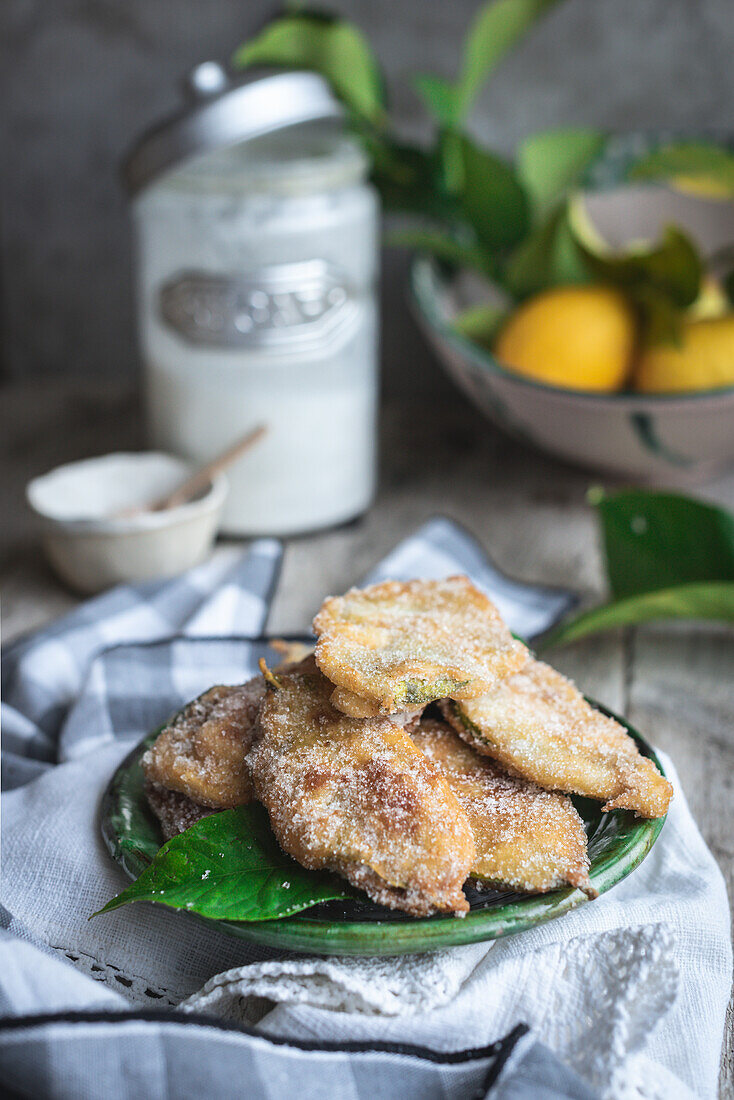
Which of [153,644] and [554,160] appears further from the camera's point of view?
[554,160]

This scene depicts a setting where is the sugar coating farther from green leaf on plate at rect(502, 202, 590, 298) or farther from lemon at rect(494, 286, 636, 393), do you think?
green leaf on plate at rect(502, 202, 590, 298)

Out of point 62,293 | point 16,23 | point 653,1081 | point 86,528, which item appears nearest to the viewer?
point 653,1081

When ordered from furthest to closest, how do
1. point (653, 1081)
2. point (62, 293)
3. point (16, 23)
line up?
point (62, 293) < point (16, 23) < point (653, 1081)

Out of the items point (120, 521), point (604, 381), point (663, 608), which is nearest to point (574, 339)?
point (604, 381)

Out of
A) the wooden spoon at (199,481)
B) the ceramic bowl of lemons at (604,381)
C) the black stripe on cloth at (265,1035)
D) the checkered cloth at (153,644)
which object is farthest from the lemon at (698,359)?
the black stripe on cloth at (265,1035)

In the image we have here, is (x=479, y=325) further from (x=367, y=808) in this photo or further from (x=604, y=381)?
(x=367, y=808)

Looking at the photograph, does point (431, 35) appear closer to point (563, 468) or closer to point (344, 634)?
point (563, 468)

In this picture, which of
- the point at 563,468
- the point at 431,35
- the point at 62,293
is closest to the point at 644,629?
the point at 563,468
